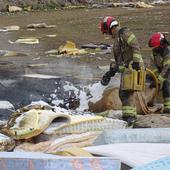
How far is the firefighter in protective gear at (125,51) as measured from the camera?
24.7 ft

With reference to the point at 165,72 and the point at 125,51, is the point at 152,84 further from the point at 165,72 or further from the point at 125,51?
the point at 125,51

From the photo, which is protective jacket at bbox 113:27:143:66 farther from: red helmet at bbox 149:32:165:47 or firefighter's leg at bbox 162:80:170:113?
firefighter's leg at bbox 162:80:170:113

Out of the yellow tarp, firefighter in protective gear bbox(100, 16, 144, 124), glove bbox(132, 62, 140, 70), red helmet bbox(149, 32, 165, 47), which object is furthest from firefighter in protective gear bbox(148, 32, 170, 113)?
the yellow tarp

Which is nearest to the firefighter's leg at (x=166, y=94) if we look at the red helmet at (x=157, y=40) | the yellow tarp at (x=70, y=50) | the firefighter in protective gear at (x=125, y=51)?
the red helmet at (x=157, y=40)

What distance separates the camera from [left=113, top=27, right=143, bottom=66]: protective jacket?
7547mm

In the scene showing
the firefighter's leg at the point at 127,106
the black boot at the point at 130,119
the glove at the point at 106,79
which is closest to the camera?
the black boot at the point at 130,119

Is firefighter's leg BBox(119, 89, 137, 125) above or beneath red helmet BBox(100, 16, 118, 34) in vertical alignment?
beneath

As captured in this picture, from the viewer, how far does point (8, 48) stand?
15.8 meters

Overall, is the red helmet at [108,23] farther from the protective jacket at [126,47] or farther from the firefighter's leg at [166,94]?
the firefighter's leg at [166,94]

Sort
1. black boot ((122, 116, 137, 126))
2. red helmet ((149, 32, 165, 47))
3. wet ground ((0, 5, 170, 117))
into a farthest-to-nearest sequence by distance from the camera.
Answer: wet ground ((0, 5, 170, 117)) → red helmet ((149, 32, 165, 47)) → black boot ((122, 116, 137, 126))

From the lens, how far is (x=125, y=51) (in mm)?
7754

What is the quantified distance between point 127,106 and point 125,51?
2.56 ft

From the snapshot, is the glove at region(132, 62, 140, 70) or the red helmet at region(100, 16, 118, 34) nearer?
the glove at region(132, 62, 140, 70)

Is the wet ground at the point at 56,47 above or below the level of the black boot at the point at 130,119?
below
